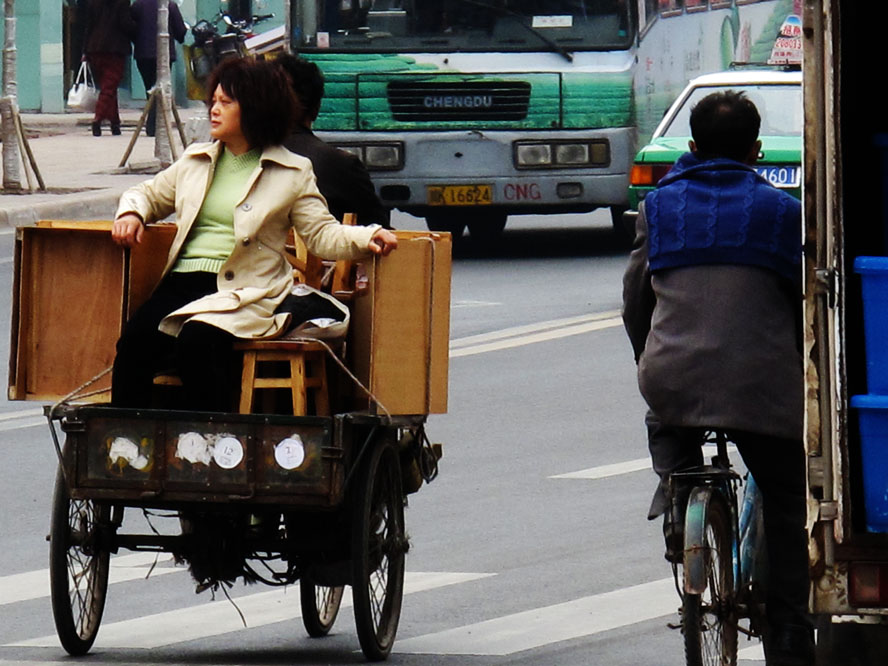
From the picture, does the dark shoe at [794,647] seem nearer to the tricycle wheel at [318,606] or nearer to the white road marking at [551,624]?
the white road marking at [551,624]

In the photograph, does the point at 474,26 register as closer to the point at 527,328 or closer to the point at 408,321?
the point at 527,328

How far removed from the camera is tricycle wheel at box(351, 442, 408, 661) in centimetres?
653

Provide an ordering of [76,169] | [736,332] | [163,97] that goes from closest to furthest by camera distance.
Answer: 1. [736,332]
2. [163,97]
3. [76,169]

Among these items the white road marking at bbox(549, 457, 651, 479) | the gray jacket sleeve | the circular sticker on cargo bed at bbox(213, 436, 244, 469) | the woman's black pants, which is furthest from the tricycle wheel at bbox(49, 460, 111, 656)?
the white road marking at bbox(549, 457, 651, 479)

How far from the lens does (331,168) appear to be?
7.21m

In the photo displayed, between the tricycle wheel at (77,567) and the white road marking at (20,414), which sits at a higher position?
the white road marking at (20,414)

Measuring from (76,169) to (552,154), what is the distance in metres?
9.24

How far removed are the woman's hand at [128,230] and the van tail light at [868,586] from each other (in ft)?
8.34

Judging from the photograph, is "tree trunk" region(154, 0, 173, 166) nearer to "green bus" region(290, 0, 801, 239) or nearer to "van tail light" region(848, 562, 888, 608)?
"green bus" region(290, 0, 801, 239)

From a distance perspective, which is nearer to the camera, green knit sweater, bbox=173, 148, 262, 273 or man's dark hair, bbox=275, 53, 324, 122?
green knit sweater, bbox=173, 148, 262, 273

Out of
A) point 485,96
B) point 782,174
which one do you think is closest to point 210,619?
point 782,174

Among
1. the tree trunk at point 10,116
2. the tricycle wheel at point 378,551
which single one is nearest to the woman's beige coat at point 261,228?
the tricycle wheel at point 378,551

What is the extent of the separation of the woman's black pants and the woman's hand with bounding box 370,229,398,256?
0.47 meters

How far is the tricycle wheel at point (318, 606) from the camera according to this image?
708cm
